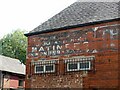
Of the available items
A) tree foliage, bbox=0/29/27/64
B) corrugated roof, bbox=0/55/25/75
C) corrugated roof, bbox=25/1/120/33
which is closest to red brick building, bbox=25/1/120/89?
corrugated roof, bbox=25/1/120/33

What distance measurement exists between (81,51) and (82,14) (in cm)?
325

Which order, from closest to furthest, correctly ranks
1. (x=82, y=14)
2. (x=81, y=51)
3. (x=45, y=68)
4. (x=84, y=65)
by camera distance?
(x=84, y=65), (x=81, y=51), (x=45, y=68), (x=82, y=14)

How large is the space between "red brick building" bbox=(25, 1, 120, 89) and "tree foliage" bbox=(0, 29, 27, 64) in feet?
139

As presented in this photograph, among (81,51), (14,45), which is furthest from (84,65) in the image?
(14,45)

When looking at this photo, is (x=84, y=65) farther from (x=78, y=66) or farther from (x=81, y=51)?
(x=81, y=51)

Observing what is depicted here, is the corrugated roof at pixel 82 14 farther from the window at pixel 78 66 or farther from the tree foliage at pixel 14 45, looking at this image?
the tree foliage at pixel 14 45

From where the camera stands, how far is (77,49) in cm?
1922

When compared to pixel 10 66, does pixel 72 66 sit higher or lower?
lower

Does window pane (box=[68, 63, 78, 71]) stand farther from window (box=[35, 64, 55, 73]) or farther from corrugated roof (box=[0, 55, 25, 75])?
corrugated roof (box=[0, 55, 25, 75])

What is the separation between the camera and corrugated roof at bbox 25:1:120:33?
19094mm

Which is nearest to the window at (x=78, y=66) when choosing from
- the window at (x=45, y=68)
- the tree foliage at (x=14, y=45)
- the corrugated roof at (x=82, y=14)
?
the window at (x=45, y=68)

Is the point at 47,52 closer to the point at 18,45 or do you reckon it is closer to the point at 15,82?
the point at 15,82

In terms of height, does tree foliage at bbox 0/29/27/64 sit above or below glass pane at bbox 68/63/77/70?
above

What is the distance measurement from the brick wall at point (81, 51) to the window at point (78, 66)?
0.38 m
